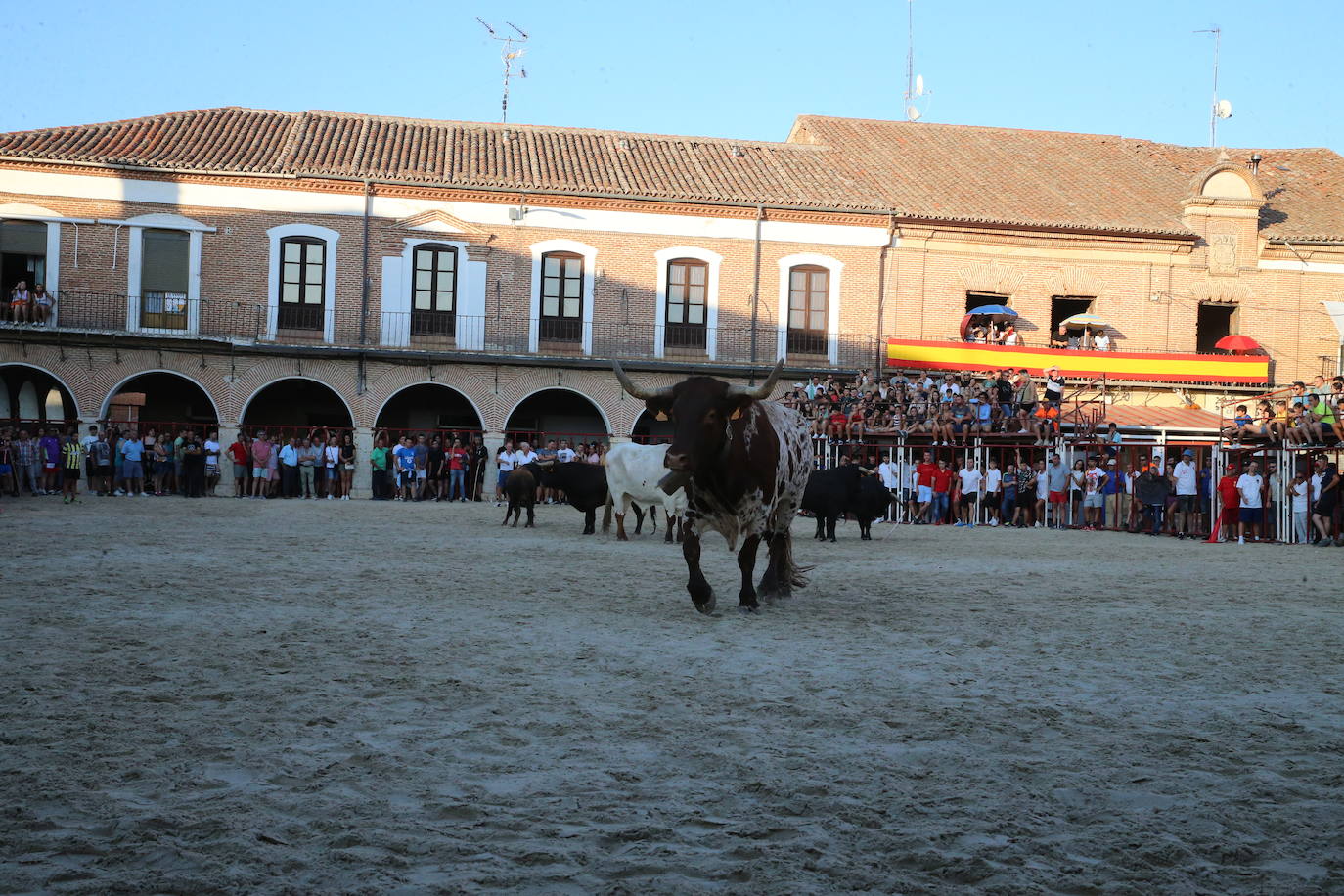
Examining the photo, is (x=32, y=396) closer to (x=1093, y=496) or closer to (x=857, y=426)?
(x=857, y=426)

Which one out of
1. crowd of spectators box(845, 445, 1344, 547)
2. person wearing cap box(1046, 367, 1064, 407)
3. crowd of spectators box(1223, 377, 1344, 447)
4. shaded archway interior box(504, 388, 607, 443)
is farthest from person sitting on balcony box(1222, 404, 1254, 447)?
shaded archway interior box(504, 388, 607, 443)

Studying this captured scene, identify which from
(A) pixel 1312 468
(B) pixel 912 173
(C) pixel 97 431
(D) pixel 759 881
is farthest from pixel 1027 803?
(B) pixel 912 173

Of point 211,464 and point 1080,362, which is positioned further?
point 1080,362

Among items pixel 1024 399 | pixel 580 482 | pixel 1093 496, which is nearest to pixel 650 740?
pixel 580 482

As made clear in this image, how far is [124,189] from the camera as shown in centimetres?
3403

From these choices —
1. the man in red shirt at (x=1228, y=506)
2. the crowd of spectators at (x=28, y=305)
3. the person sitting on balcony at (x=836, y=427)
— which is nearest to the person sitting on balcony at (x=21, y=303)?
the crowd of spectators at (x=28, y=305)

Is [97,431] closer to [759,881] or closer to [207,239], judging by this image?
[207,239]

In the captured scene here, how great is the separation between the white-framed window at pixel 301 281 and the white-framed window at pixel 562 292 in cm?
550

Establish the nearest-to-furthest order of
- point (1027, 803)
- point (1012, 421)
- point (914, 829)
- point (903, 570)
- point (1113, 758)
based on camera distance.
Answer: point (914, 829)
point (1027, 803)
point (1113, 758)
point (903, 570)
point (1012, 421)

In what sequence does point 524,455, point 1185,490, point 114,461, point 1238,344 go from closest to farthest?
point 1185,490 < point 524,455 < point 114,461 < point 1238,344

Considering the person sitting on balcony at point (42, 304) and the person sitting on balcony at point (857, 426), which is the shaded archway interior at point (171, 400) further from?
the person sitting on balcony at point (857, 426)

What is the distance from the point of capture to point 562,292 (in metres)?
36.2

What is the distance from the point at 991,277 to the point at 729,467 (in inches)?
1150

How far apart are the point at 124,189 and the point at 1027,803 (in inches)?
1351
